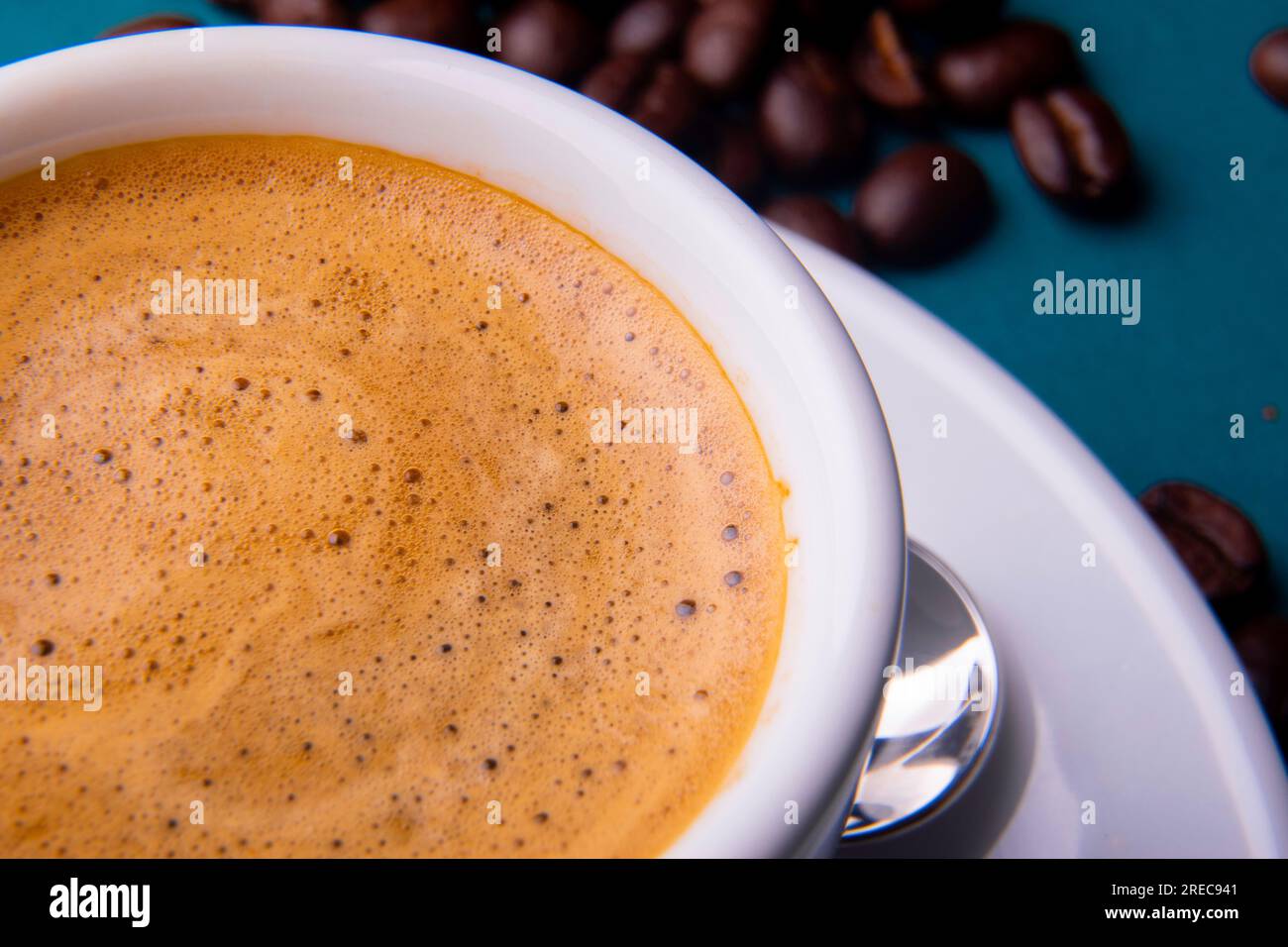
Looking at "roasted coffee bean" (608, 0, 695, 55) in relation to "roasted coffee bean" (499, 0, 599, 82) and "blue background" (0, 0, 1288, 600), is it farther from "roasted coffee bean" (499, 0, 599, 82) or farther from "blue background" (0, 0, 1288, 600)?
"blue background" (0, 0, 1288, 600)

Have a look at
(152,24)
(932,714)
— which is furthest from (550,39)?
(932,714)

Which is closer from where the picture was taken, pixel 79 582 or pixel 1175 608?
pixel 79 582

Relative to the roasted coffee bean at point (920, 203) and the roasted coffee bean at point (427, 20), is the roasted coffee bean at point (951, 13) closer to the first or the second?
the roasted coffee bean at point (920, 203)

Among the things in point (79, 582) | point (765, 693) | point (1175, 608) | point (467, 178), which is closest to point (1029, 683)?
point (1175, 608)

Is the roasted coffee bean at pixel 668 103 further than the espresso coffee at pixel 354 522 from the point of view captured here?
Yes

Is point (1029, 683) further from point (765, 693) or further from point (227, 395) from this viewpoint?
point (227, 395)

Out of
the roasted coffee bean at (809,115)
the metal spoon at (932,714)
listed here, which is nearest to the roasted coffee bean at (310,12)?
the roasted coffee bean at (809,115)
